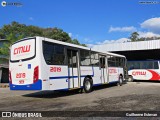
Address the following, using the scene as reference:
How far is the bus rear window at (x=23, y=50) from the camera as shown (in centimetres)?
1392

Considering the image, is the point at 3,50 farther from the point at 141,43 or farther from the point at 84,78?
the point at 84,78

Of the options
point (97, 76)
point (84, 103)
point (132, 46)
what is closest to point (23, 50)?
point (84, 103)

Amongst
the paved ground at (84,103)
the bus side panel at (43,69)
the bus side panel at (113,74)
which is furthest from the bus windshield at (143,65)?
the bus side panel at (43,69)

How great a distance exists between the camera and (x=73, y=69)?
633 inches

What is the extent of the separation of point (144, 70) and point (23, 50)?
60.7ft

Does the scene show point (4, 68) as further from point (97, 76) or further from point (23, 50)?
point (23, 50)

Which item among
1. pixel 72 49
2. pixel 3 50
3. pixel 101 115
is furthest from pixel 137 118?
pixel 3 50

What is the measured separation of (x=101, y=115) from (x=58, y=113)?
1517 mm

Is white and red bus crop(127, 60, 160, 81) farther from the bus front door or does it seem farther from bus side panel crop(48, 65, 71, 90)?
bus side panel crop(48, 65, 71, 90)

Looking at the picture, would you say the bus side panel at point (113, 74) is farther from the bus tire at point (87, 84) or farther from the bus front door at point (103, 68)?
the bus tire at point (87, 84)

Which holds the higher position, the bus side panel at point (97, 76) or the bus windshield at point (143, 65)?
the bus windshield at point (143, 65)

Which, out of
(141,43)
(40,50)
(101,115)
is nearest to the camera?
(101,115)

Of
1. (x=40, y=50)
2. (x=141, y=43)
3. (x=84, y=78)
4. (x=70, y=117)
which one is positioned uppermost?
(x=141, y=43)

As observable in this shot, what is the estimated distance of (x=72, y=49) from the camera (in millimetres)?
16344
